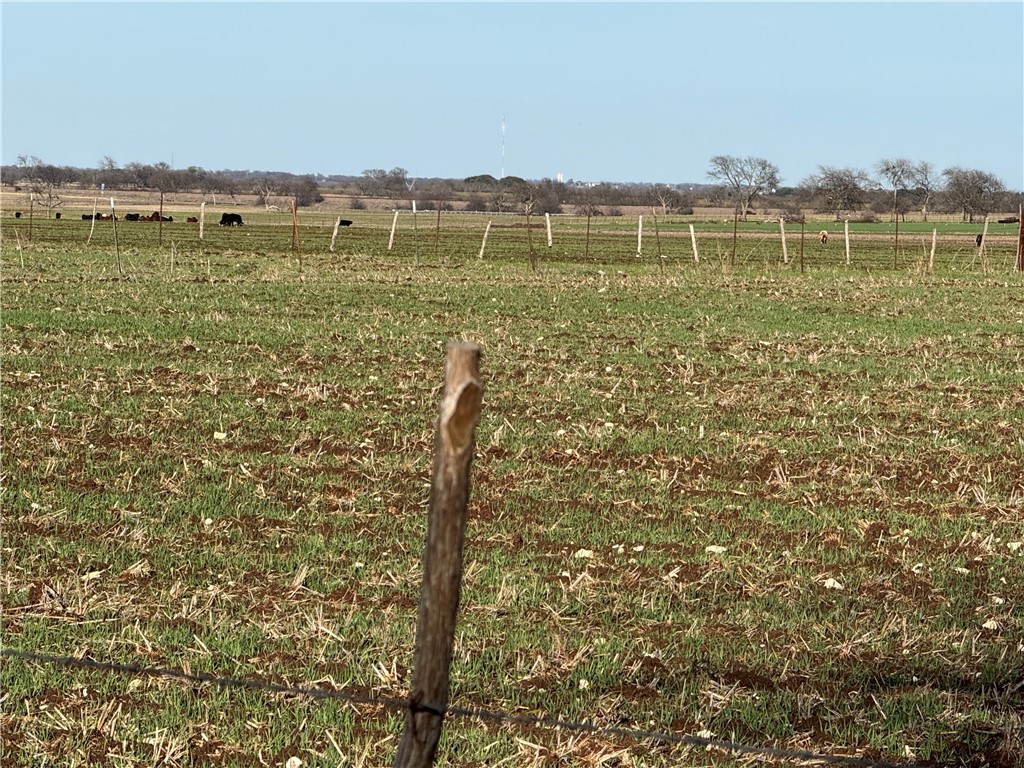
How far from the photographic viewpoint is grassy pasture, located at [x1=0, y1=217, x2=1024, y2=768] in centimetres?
559

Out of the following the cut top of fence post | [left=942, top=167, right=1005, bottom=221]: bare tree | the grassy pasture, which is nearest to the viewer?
the cut top of fence post

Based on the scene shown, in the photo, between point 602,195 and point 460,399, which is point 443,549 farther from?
point 602,195

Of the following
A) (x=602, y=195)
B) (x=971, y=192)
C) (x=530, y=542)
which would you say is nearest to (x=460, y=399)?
(x=530, y=542)

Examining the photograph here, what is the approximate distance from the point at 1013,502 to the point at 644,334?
10.8 metres

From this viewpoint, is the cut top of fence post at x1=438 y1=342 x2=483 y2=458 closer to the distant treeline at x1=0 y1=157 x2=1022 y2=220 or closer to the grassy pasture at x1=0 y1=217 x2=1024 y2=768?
the grassy pasture at x1=0 y1=217 x2=1024 y2=768

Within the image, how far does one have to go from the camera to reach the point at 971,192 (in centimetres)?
13775

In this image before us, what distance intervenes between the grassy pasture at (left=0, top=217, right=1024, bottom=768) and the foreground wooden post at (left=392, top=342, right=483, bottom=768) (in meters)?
2.11

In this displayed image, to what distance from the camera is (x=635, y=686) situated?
5969 millimetres

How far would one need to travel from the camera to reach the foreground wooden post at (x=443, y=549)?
293 cm

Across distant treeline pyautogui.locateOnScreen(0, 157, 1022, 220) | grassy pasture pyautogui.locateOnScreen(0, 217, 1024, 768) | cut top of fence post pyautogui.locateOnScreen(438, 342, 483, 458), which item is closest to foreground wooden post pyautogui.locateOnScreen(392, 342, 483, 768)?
cut top of fence post pyautogui.locateOnScreen(438, 342, 483, 458)

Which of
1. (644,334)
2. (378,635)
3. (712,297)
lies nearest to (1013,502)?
(378,635)

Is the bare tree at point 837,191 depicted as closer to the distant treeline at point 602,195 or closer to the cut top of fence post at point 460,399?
the distant treeline at point 602,195

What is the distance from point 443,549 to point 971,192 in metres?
145

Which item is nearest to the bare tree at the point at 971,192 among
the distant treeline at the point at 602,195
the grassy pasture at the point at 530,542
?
the distant treeline at the point at 602,195
